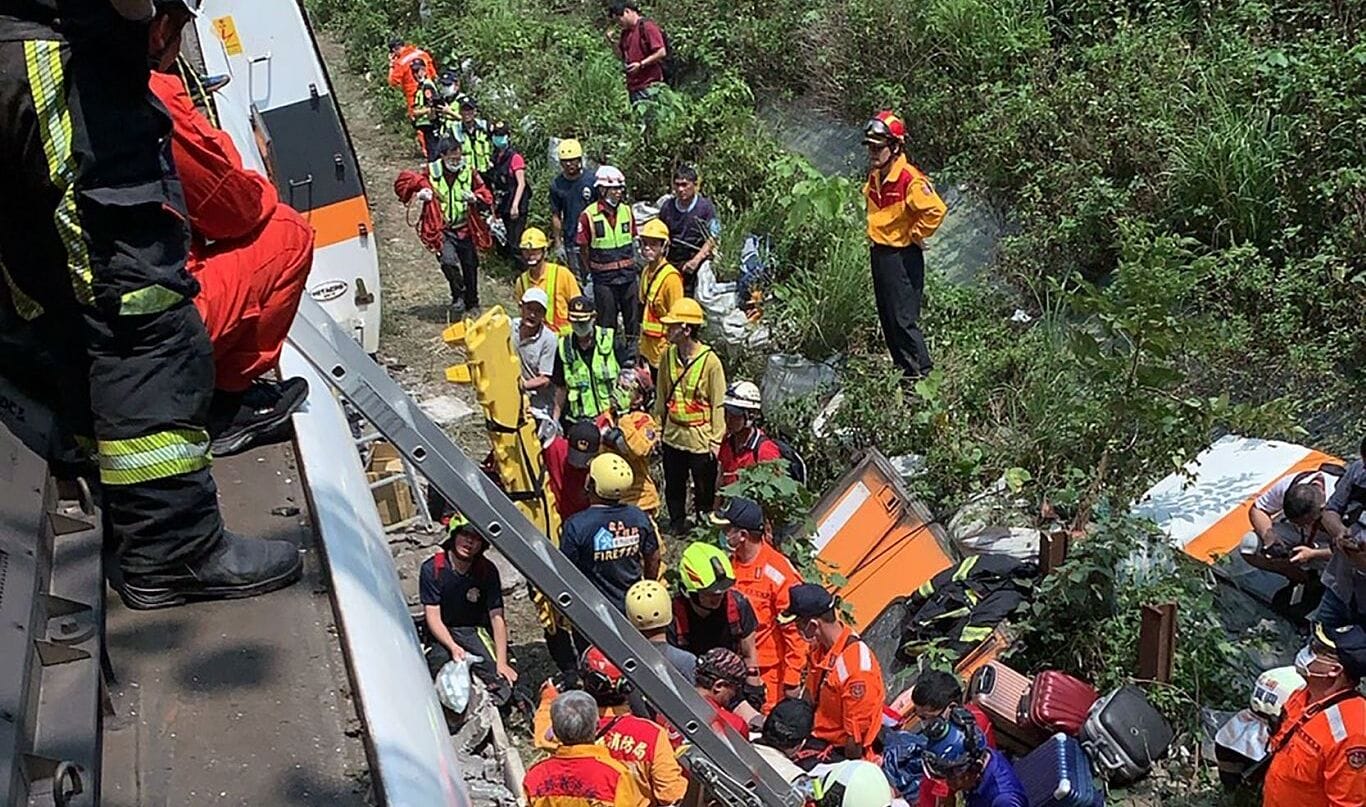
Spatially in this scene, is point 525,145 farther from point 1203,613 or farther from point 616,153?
point 1203,613

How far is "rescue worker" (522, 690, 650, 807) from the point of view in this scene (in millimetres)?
5227

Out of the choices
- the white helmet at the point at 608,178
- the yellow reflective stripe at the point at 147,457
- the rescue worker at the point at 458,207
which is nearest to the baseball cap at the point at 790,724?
the yellow reflective stripe at the point at 147,457

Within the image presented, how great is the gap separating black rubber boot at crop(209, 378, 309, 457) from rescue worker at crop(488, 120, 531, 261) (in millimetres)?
9913

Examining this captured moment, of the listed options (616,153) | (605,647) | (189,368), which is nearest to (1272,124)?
(616,153)

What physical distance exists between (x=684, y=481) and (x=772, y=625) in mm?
2285

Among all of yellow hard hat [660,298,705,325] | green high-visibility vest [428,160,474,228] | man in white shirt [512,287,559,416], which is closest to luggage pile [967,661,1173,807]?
yellow hard hat [660,298,705,325]

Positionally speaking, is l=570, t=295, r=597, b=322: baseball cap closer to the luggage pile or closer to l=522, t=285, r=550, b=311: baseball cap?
l=522, t=285, r=550, b=311: baseball cap

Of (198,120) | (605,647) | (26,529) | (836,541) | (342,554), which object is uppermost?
(198,120)

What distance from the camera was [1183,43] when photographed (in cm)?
1033

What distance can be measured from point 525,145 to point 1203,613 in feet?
33.9

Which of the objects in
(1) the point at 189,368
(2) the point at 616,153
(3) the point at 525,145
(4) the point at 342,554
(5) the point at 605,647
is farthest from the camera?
(3) the point at 525,145

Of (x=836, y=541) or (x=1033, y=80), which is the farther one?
(x=1033, y=80)

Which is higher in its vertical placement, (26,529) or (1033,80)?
(26,529)

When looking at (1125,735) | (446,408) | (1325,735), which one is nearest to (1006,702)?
(1125,735)
